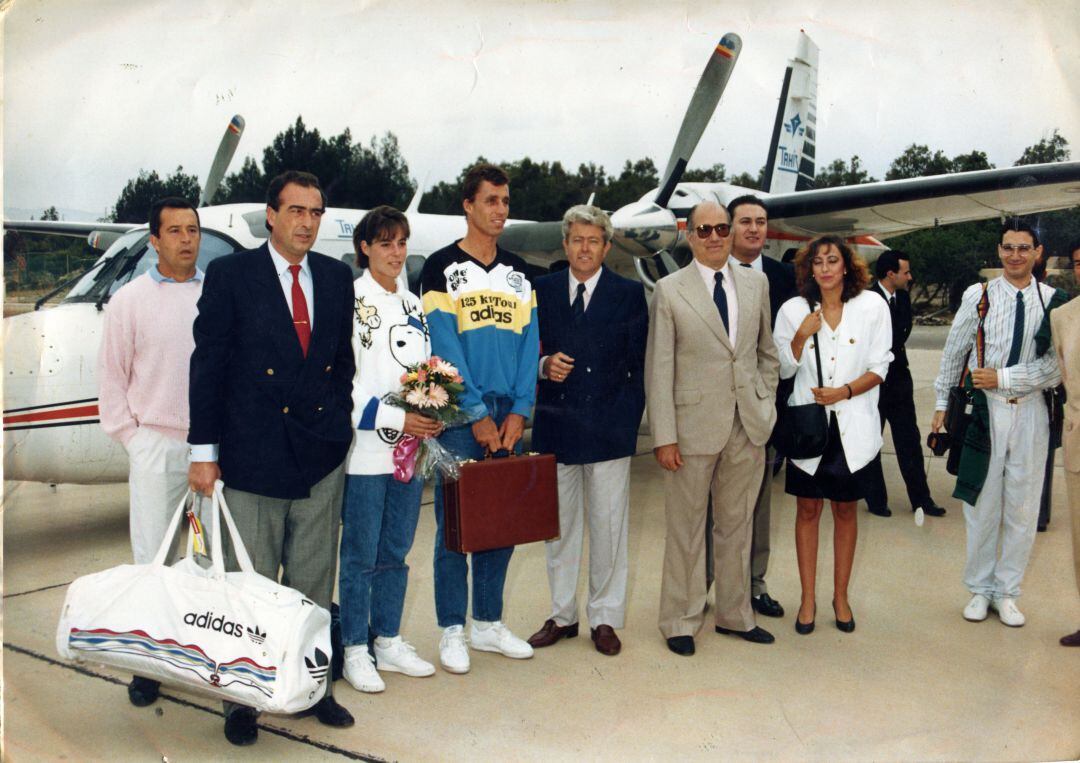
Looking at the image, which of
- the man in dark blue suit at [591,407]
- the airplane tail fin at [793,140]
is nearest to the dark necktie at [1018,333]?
the man in dark blue suit at [591,407]

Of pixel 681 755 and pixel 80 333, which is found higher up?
pixel 80 333

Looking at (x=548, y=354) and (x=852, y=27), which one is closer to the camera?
(x=548, y=354)

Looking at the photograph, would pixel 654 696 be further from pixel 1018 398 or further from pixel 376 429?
pixel 1018 398

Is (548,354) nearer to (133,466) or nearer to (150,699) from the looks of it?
(133,466)

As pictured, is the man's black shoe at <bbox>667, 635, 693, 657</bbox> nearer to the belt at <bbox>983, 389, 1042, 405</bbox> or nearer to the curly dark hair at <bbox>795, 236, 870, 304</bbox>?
the curly dark hair at <bbox>795, 236, 870, 304</bbox>

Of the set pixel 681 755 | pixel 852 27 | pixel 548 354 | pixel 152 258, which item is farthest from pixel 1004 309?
pixel 152 258

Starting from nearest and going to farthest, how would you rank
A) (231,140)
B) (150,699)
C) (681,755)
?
1. (681,755)
2. (150,699)
3. (231,140)

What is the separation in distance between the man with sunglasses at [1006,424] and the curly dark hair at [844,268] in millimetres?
711

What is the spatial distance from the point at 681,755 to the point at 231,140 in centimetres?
351

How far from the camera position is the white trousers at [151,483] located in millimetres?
3191

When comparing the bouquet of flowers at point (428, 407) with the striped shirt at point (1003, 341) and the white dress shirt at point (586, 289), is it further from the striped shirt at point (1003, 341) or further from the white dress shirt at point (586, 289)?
the striped shirt at point (1003, 341)

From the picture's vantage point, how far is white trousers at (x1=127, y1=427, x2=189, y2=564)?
319 cm

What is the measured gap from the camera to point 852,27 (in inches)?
157

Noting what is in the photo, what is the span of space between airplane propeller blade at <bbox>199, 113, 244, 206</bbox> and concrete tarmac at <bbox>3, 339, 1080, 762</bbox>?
2.23 metres
